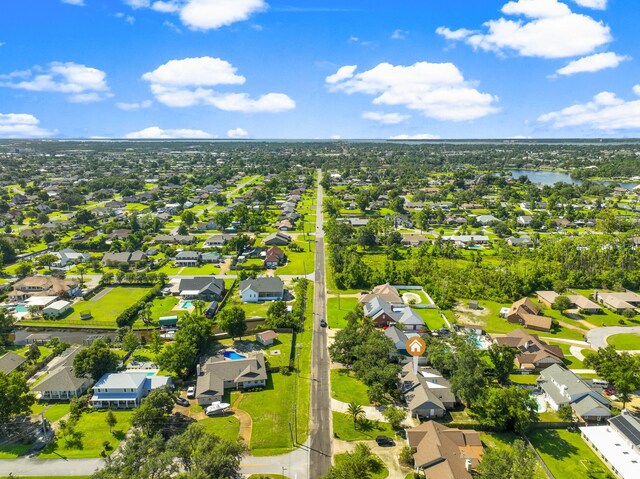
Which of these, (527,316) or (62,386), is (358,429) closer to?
(62,386)

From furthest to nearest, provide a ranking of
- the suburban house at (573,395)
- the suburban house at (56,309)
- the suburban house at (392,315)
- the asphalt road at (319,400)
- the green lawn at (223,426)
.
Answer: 1. the suburban house at (56,309)
2. the suburban house at (392,315)
3. the suburban house at (573,395)
4. the green lawn at (223,426)
5. the asphalt road at (319,400)

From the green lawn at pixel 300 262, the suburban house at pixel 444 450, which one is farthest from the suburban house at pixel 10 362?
the suburban house at pixel 444 450

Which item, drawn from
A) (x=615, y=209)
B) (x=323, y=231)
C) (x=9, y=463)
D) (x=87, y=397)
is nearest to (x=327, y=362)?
(x=87, y=397)

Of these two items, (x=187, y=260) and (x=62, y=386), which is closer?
(x=62, y=386)

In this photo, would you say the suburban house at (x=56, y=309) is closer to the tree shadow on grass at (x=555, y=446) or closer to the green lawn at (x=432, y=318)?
the green lawn at (x=432, y=318)

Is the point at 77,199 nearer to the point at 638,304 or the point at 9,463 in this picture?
the point at 9,463

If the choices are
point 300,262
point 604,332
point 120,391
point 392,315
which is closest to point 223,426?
point 120,391

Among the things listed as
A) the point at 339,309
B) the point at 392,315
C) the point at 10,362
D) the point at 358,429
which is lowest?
the point at 358,429
